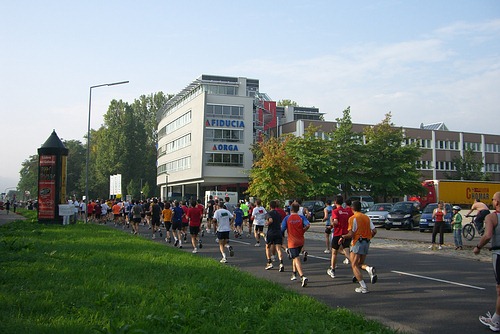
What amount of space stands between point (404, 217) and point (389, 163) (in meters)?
21.7

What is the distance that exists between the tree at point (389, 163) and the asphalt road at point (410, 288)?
3502cm

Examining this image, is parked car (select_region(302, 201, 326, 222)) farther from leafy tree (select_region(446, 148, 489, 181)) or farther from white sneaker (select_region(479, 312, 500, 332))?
leafy tree (select_region(446, 148, 489, 181))

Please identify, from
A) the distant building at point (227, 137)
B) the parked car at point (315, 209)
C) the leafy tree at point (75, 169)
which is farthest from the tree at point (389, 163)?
the leafy tree at point (75, 169)

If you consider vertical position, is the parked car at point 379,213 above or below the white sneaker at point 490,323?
above

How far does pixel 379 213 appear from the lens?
33.0 meters

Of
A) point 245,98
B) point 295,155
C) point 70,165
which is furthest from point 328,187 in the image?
point 70,165

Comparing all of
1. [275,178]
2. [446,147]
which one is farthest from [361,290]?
[446,147]

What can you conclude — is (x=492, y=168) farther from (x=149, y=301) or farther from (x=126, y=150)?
(x=149, y=301)

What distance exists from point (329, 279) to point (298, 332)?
557cm

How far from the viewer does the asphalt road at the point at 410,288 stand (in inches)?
286

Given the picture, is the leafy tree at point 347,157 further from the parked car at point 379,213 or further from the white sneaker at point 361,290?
the white sneaker at point 361,290

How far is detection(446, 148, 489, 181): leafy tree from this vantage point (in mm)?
68625

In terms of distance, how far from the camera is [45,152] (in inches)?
1079

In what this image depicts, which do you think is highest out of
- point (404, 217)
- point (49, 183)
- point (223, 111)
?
point (223, 111)
